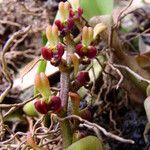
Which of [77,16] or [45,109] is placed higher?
[77,16]

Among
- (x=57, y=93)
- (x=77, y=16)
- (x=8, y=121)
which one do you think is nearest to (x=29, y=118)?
(x=8, y=121)

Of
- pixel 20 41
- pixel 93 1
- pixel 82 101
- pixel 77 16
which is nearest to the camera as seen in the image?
pixel 77 16

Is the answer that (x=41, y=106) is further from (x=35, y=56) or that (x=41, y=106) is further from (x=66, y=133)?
(x=35, y=56)

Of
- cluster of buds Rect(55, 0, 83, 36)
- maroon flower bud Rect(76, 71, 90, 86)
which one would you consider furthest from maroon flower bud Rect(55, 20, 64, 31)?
maroon flower bud Rect(76, 71, 90, 86)

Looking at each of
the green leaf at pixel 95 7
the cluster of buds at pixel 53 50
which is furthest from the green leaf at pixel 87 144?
the green leaf at pixel 95 7

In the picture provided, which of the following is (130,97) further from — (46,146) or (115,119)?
(46,146)

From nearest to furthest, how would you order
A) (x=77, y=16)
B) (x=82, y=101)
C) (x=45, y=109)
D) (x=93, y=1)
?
1. (x=45, y=109)
2. (x=77, y=16)
3. (x=82, y=101)
4. (x=93, y=1)

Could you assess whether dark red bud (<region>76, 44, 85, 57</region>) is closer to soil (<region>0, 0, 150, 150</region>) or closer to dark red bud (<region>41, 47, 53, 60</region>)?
dark red bud (<region>41, 47, 53, 60</region>)
